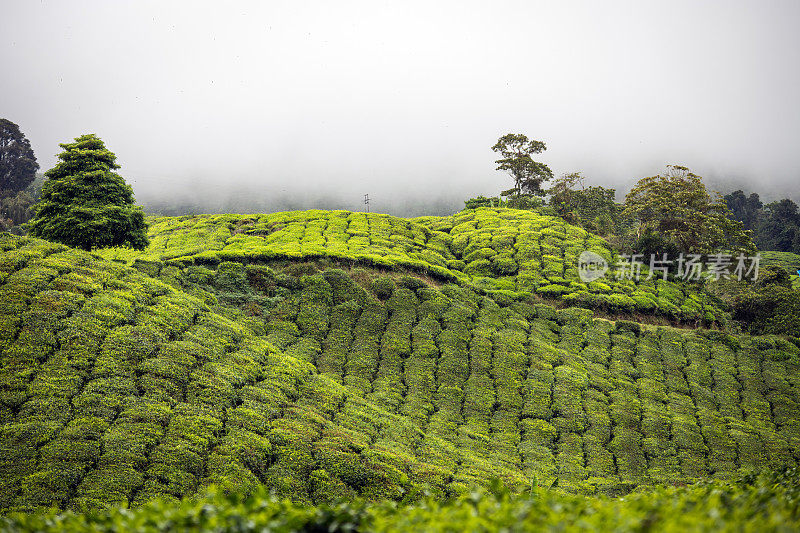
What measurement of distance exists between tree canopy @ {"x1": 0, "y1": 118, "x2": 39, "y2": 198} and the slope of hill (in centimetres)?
4445

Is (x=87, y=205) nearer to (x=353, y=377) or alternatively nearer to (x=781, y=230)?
(x=353, y=377)

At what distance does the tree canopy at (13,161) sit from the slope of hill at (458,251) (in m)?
44.5

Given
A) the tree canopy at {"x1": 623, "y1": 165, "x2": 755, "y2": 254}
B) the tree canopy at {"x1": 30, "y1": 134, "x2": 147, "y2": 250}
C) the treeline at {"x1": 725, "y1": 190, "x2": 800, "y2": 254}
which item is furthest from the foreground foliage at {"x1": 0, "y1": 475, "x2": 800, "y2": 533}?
the treeline at {"x1": 725, "y1": 190, "x2": 800, "y2": 254}

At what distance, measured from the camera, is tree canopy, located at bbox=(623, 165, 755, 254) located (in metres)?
36.7

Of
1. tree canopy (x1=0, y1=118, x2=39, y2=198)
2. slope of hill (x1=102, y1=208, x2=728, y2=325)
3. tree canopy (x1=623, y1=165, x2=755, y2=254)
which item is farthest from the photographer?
tree canopy (x1=0, y1=118, x2=39, y2=198)

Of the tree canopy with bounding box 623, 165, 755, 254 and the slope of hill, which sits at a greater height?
the tree canopy with bounding box 623, 165, 755, 254

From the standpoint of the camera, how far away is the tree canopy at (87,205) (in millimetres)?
24500

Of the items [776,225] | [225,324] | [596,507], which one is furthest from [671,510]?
[776,225]

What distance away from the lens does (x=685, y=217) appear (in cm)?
3700

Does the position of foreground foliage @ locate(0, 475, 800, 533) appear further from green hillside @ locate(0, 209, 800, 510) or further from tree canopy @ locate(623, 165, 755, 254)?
tree canopy @ locate(623, 165, 755, 254)

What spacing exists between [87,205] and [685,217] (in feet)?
133

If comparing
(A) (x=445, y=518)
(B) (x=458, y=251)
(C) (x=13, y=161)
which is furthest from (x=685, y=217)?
(C) (x=13, y=161)

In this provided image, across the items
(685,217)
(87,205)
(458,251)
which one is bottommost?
(458,251)

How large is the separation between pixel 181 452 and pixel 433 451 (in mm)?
8459
